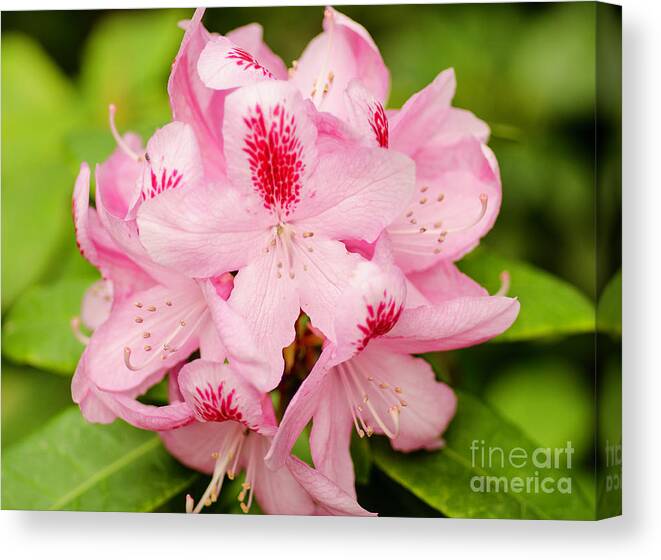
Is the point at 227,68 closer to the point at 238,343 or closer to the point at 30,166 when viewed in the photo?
the point at 238,343

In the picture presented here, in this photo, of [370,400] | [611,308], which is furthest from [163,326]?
[611,308]

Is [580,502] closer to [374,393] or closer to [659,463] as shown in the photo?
[659,463]

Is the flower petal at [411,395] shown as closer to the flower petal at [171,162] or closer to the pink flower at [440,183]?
the pink flower at [440,183]

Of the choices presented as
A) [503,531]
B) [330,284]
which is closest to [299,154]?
[330,284]

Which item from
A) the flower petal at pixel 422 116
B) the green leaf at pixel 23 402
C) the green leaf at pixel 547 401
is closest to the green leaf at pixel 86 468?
the green leaf at pixel 23 402

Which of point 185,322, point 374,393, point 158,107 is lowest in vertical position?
point 374,393

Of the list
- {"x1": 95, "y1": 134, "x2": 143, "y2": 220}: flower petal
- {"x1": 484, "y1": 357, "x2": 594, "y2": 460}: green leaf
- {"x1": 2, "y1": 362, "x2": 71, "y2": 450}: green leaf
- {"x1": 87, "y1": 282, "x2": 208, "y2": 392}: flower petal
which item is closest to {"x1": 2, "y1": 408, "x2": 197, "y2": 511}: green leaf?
{"x1": 2, "y1": 362, "x2": 71, "y2": 450}: green leaf

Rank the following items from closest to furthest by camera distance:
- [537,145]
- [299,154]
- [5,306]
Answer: [299,154] < [537,145] < [5,306]
